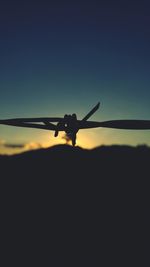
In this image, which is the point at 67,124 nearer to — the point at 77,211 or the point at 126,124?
the point at 126,124

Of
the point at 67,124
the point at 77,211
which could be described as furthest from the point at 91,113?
the point at 77,211

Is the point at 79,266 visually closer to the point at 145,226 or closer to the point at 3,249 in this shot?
the point at 3,249

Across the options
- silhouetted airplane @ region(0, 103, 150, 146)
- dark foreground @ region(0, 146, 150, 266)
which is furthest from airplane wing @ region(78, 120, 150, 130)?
dark foreground @ region(0, 146, 150, 266)

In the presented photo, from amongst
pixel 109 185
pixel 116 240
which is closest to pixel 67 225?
pixel 116 240

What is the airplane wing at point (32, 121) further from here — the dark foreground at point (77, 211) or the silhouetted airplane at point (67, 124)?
the dark foreground at point (77, 211)

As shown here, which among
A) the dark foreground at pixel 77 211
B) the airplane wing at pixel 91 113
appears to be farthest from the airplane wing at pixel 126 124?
the dark foreground at pixel 77 211

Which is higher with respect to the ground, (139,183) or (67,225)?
(139,183)

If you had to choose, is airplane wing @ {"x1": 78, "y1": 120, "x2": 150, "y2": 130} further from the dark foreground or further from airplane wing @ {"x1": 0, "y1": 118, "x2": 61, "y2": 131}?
the dark foreground

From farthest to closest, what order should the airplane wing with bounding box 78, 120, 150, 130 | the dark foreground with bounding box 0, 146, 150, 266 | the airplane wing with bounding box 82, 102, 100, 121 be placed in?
the dark foreground with bounding box 0, 146, 150, 266, the airplane wing with bounding box 82, 102, 100, 121, the airplane wing with bounding box 78, 120, 150, 130
